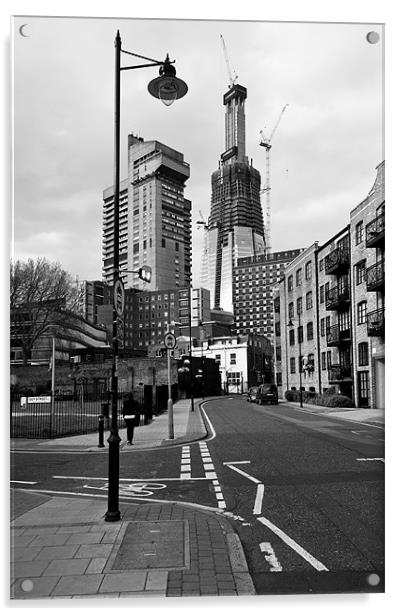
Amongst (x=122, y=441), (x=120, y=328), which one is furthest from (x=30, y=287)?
(x=122, y=441)

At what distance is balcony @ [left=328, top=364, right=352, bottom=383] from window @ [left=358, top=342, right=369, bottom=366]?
313cm

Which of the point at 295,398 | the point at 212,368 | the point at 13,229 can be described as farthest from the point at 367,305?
the point at 212,368

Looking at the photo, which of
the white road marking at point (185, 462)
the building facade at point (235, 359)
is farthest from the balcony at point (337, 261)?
the building facade at point (235, 359)

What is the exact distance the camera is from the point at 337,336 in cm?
4012

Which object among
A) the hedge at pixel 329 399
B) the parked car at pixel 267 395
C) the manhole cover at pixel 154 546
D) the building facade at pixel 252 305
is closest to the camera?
the manhole cover at pixel 154 546

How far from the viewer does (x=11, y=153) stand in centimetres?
508

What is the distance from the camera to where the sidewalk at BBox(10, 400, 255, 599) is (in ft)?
14.1

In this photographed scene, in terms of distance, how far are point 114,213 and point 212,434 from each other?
1429 cm

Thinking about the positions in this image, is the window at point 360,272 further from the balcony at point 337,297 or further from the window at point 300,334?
the window at point 300,334

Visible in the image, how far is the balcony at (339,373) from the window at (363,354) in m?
3.13

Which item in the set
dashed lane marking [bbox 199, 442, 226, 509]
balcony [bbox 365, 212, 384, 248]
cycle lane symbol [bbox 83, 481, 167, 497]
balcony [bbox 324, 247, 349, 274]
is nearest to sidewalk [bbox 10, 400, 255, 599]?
dashed lane marking [bbox 199, 442, 226, 509]

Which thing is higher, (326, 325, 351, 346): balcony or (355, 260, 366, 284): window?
(355, 260, 366, 284): window

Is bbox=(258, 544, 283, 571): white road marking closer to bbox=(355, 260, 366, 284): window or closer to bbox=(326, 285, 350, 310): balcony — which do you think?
bbox=(355, 260, 366, 284): window

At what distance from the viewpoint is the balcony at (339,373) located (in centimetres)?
3825
